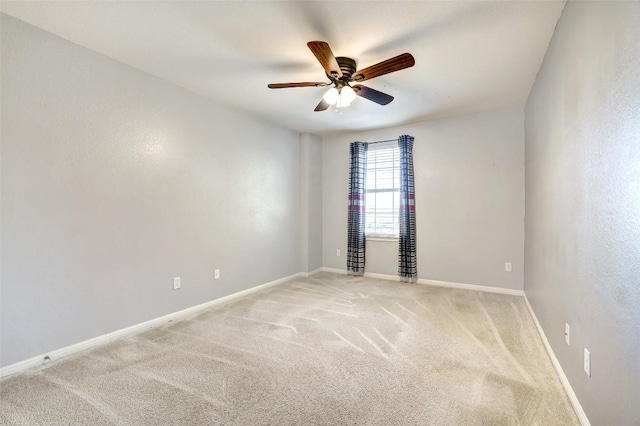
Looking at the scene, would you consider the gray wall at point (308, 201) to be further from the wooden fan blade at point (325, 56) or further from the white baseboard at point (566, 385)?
the white baseboard at point (566, 385)

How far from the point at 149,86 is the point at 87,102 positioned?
1.92ft

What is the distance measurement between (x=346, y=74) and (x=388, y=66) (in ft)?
1.45

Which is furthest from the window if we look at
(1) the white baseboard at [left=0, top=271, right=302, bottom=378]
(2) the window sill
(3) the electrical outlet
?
(3) the electrical outlet

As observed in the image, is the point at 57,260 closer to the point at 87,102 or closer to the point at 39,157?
the point at 39,157

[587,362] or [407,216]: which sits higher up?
[407,216]

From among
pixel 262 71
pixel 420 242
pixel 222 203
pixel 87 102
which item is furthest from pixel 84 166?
pixel 420 242

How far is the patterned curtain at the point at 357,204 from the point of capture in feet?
15.7

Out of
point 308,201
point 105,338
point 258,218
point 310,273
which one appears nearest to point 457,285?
point 310,273

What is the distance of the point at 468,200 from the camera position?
408 cm

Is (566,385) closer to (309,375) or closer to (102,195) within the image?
(309,375)

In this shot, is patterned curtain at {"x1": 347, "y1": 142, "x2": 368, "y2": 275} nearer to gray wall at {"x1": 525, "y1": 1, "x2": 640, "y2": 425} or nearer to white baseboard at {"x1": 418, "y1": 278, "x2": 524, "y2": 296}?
white baseboard at {"x1": 418, "y1": 278, "x2": 524, "y2": 296}

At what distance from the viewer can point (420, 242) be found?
4375 mm

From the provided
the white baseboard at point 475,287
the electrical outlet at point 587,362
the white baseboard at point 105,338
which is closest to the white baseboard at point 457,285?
the white baseboard at point 475,287

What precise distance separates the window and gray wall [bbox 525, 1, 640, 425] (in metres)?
2.41
